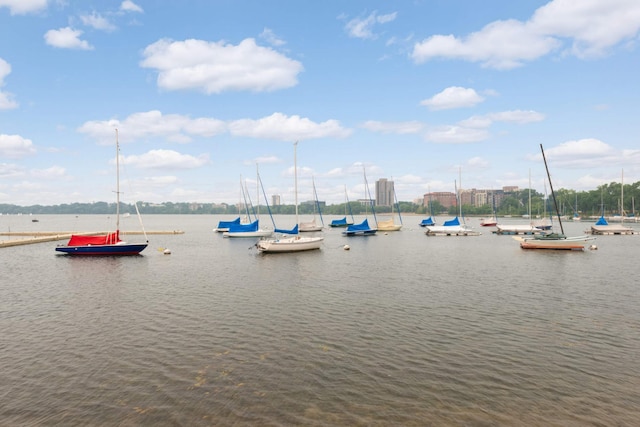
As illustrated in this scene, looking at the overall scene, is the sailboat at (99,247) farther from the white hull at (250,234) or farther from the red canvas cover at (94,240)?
the white hull at (250,234)

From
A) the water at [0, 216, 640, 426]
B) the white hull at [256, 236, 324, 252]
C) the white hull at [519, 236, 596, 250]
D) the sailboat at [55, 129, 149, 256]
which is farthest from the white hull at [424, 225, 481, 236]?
the sailboat at [55, 129, 149, 256]

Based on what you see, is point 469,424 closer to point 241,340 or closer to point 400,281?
point 241,340

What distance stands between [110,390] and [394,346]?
12.4 meters

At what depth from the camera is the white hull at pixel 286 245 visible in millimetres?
58125

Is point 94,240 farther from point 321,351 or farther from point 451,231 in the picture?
point 451,231

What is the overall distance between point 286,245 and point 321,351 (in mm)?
41156

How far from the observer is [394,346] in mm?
18609

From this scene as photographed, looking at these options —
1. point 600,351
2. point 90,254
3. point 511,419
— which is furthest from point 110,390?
point 90,254

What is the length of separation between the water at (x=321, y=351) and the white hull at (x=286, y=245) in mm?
20719

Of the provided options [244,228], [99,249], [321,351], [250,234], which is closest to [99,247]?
[99,249]

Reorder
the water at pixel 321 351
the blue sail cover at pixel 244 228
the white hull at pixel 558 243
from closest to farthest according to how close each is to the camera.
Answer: the water at pixel 321 351 → the white hull at pixel 558 243 → the blue sail cover at pixel 244 228

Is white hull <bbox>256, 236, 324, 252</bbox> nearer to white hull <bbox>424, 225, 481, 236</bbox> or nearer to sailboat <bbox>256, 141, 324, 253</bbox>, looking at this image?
sailboat <bbox>256, 141, 324, 253</bbox>

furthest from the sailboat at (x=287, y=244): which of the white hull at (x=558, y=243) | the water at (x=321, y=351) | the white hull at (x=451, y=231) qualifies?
the white hull at (x=451, y=231)

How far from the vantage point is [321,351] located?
1806 centimetres
